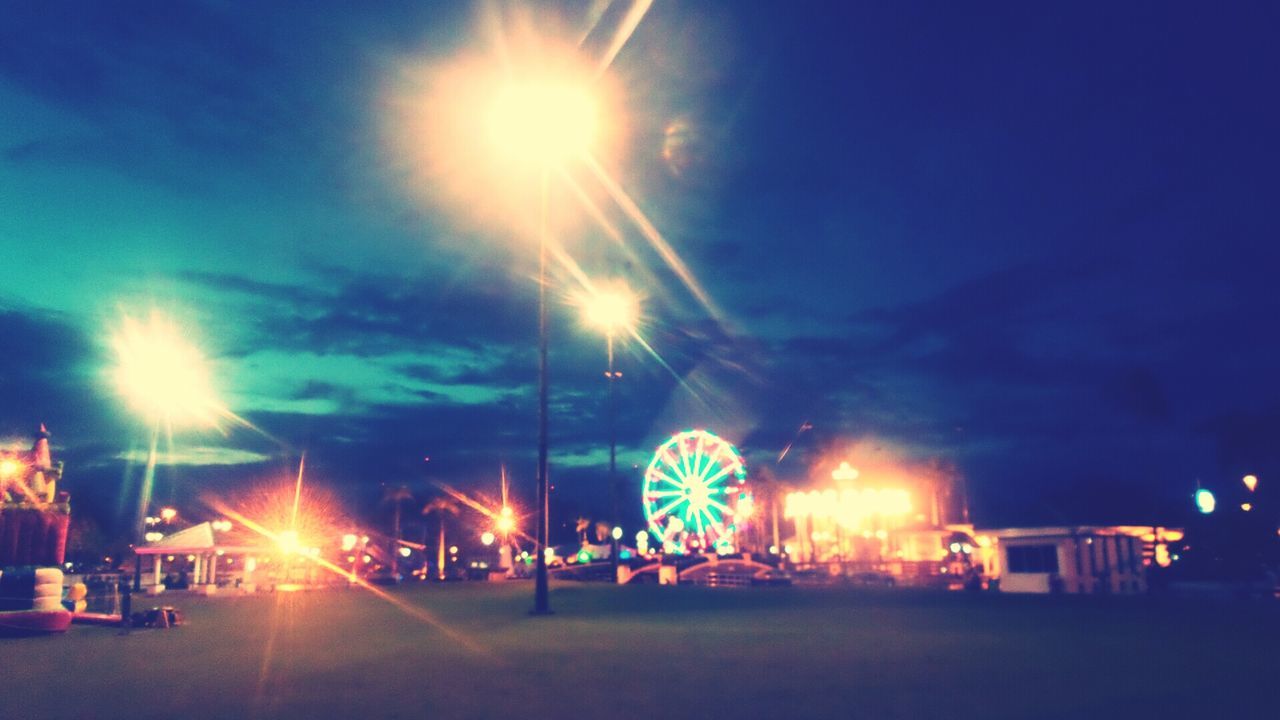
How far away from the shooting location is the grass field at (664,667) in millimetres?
9719

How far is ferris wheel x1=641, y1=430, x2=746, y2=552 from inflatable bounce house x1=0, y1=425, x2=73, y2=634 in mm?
42083

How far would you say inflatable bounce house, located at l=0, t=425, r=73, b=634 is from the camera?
19.6m

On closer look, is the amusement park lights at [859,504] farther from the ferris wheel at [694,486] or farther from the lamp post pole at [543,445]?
the lamp post pole at [543,445]

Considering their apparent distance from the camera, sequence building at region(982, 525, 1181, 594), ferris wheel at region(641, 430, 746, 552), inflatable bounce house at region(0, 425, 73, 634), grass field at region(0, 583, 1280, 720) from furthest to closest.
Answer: ferris wheel at region(641, 430, 746, 552), building at region(982, 525, 1181, 594), inflatable bounce house at region(0, 425, 73, 634), grass field at region(0, 583, 1280, 720)

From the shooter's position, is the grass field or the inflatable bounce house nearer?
the grass field

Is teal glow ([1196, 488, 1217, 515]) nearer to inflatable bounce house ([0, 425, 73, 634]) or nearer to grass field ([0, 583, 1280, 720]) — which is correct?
grass field ([0, 583, 1280, 720])

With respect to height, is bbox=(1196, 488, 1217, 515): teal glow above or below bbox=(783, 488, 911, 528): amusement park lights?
below

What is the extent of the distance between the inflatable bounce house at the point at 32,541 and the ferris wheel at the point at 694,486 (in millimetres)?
42083

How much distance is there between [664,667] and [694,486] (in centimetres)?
4787

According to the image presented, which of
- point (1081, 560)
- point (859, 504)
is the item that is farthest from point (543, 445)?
point (859, 504)

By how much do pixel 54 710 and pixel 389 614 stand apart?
15.6 meters

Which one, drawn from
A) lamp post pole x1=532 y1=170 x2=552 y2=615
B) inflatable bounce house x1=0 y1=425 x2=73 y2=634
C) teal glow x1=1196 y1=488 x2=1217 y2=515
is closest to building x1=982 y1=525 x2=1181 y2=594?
teal glow x1=1196 y1=488 x2=1217 y2=515

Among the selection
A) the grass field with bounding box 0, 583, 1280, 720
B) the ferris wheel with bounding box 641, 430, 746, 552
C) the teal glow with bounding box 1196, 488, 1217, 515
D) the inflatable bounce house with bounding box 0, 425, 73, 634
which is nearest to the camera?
the grass field with bounding box 0, 583, 1280, 720

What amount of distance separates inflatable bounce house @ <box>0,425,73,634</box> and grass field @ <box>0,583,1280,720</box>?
0.84m
